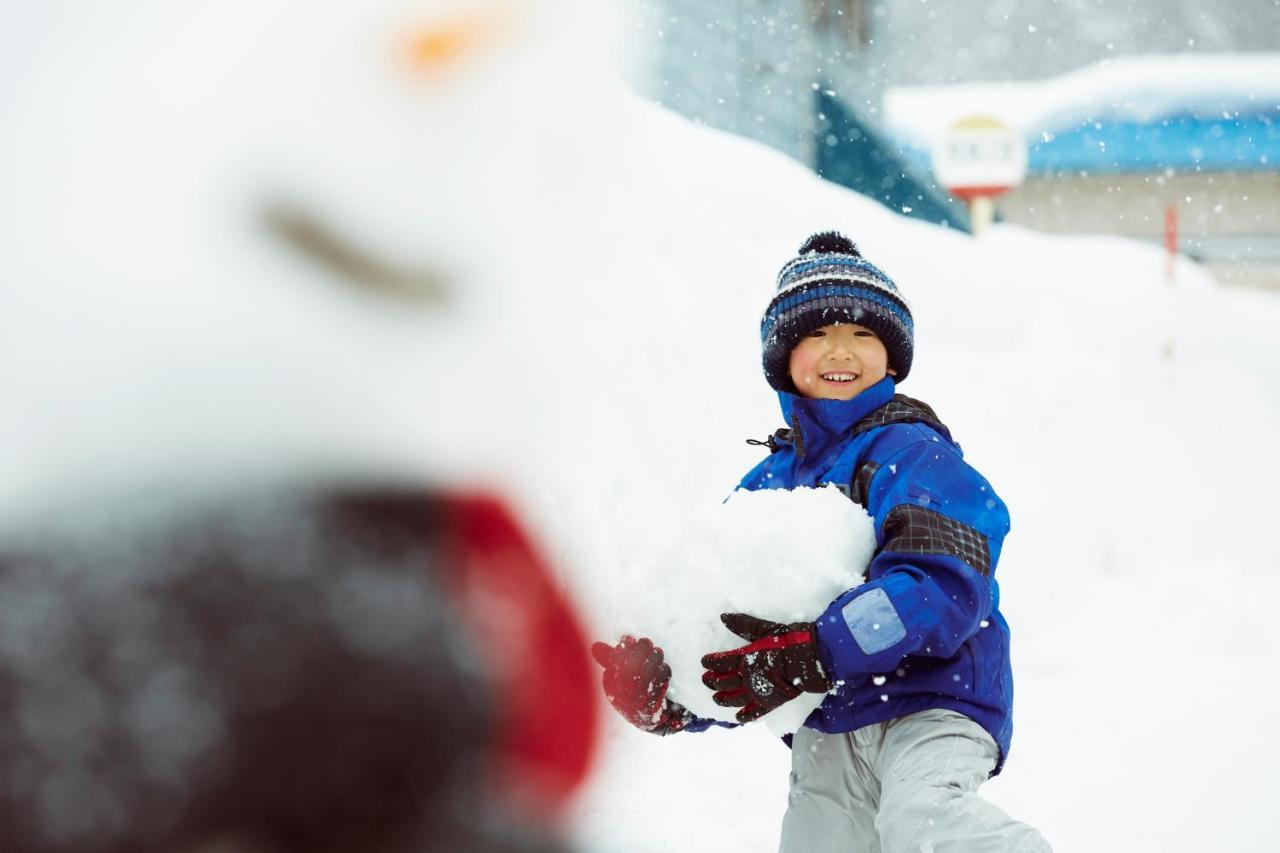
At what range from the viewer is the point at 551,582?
0.53m

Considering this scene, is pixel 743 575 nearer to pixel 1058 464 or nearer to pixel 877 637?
pixel 877 637

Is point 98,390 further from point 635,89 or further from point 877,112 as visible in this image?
point 877,112

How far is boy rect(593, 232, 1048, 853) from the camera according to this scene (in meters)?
1.53

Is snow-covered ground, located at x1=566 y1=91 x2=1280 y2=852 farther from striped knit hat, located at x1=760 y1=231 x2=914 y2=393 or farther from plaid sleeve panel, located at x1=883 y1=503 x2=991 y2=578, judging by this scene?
plaid sleeve panel, located at x1=883 y1=503 x2=991 y2=578

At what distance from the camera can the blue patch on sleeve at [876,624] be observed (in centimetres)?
151

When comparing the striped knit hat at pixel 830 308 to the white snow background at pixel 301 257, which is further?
the striped knit hat at pixel 830 308

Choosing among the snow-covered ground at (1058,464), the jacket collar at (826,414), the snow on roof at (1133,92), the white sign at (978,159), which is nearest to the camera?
the jacket collar at (826,414)

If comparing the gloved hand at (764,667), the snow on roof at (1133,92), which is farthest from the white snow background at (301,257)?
the snow on roof at (1133,92)

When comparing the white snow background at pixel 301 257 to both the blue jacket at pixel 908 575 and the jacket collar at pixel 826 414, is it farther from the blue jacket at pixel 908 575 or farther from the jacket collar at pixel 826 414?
the jacket collar at pixel 826 414

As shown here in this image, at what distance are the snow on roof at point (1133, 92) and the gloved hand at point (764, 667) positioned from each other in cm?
1078

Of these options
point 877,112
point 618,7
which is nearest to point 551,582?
point 618,7

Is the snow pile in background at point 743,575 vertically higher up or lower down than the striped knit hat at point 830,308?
lower down

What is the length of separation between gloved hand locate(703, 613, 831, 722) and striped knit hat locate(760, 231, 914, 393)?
608mm

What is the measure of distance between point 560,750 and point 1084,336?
6894 millimetres
